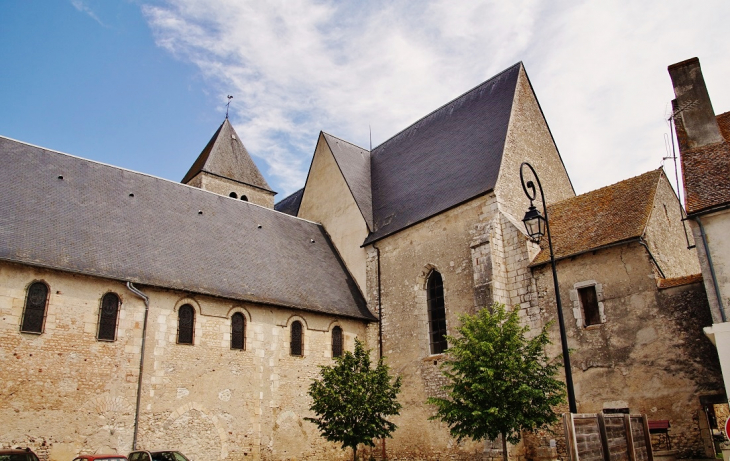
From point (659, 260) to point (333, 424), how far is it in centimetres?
855

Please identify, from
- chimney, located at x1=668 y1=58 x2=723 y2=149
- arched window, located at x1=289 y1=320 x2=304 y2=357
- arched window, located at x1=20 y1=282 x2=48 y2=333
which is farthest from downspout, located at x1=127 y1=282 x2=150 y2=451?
chimney, located at x1=668 y1=58 x2=723 y2=149

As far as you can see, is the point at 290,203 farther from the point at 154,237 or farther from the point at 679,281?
the point at 679,281

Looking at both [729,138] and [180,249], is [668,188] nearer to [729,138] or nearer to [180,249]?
[729,138]

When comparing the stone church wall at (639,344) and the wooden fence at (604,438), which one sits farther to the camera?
the stone church wall at (639,344)

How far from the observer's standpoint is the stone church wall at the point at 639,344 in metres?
10.8

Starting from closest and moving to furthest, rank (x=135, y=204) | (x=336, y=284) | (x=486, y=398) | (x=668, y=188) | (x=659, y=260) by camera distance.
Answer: (x=486, y=398)
(x=659, y=260)
(x=668, y=188)
(x=135, y=204)
(x=336, y=284)

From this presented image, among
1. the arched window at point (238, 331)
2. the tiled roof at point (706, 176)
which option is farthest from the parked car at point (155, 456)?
the tiled roof at point (706, 176)

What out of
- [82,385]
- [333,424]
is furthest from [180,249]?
[333,424]

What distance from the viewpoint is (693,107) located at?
40.8ft

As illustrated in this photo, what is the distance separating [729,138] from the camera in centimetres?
1184

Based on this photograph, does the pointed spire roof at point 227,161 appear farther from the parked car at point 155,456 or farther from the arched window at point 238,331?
the parked car at point 155,456

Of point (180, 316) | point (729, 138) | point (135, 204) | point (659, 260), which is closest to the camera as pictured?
point (729, 138)

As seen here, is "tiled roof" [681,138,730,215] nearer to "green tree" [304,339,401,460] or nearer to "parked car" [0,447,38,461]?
"green tree" [304,339,401,460]

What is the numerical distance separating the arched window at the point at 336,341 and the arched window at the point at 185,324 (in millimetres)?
4536
